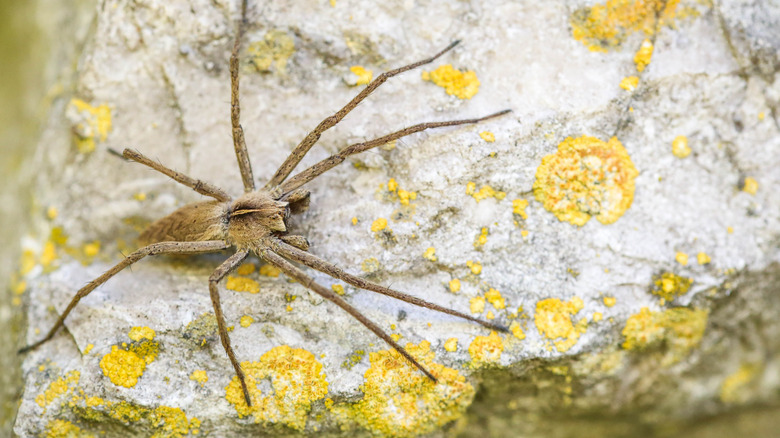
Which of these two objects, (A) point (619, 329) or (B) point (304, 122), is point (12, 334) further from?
(A) point (619, 329)

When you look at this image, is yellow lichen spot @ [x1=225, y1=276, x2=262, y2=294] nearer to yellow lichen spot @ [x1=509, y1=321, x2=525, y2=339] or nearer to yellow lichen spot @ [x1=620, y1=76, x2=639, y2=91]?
yellow lichen spot @ [x1=509, y1=321, x2=525, y2=339]

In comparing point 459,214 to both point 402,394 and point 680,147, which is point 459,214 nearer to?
point 402,394

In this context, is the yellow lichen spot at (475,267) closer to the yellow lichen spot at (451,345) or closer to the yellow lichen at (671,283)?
the yellow lichen spot at (451,345)

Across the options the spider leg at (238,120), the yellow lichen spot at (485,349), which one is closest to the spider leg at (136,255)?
the spider leg at (238,120)

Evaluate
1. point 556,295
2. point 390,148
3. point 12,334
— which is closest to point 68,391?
point 12,334

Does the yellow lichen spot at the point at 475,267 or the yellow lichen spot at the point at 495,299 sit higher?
the yellow lichen spot at the point at 475,267

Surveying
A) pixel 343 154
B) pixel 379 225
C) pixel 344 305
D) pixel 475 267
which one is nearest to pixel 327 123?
pixel 343 154
